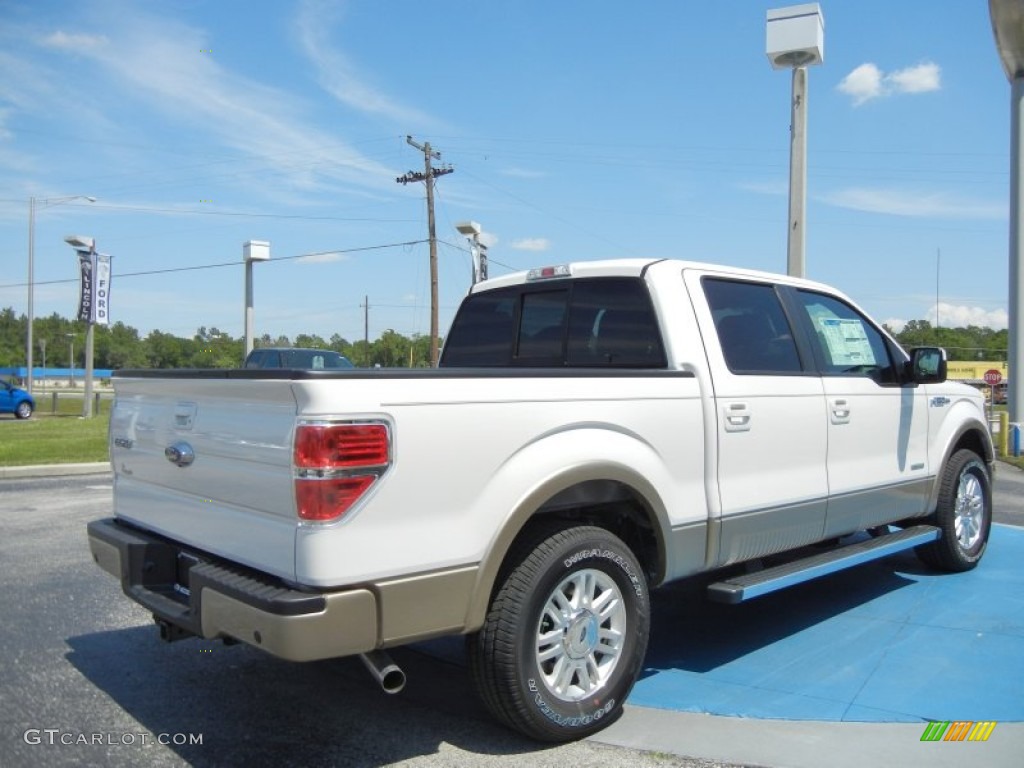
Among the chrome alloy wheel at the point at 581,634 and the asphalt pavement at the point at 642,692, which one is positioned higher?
the chrome alloy wheel at the point at 581,634

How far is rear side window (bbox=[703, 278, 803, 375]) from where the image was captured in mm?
4480

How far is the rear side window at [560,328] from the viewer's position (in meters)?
4.41

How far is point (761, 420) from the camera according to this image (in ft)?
14.4

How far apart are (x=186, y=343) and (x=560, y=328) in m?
76.5

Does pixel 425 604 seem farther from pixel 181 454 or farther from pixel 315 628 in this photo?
pixel 181 454

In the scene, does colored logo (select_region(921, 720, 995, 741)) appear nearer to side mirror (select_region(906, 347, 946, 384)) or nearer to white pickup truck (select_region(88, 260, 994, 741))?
white pickup truck (select_region(88, 260, 994, 741))

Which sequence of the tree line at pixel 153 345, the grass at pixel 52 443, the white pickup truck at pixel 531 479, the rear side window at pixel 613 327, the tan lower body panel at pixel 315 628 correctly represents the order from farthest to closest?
1. the tree line at pixel 153 345
2. the grass at pixel 52 443
3. the rear side window at pixel 613 327
4. the white pickup truck at pixel 531 479
5. the tan lower body panel at pixel 315 628

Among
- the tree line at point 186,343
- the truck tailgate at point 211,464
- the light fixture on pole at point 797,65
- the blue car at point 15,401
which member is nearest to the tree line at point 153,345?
A: the tree line at point 186,343

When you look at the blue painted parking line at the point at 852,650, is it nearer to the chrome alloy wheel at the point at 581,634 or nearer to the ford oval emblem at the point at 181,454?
the chrome alloy wheel at the point at 581,634

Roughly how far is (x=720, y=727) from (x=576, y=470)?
51.0 inches

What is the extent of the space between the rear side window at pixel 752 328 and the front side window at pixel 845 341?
11.7 inches

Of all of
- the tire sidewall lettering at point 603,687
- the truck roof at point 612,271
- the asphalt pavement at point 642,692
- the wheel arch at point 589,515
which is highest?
the truck roof at point 612,271

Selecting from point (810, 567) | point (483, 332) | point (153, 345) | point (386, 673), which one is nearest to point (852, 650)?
point (810, 567)

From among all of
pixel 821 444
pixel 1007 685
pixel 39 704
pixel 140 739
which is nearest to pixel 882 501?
pixel 821 444
